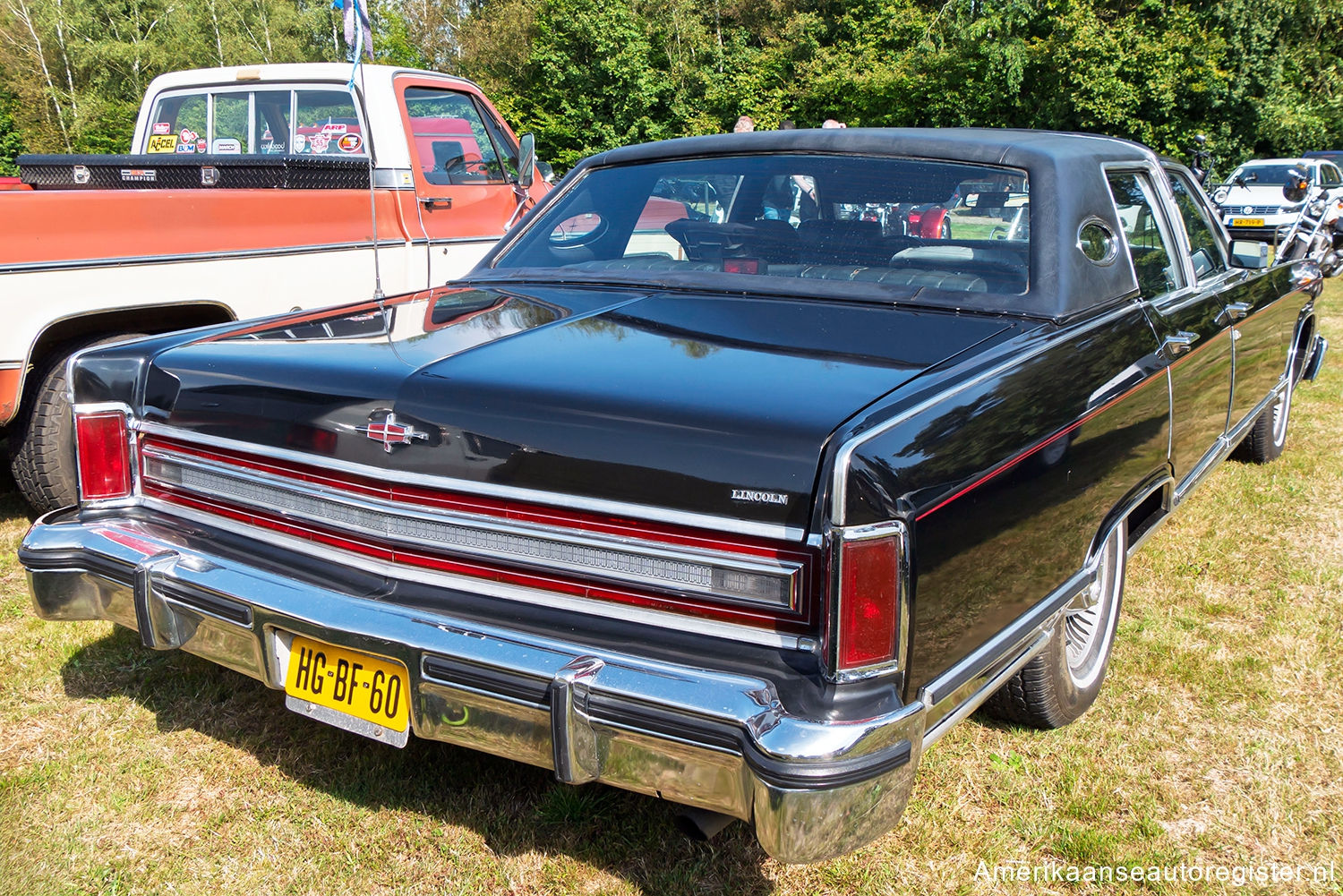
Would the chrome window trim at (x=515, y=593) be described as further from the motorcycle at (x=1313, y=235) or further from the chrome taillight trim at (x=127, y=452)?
the motorcycle at (x=1313, y=235)

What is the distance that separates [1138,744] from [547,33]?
31.1 m

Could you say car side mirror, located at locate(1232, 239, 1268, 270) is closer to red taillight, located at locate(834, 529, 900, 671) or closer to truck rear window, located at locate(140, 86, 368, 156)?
red taillight, located at locate(834, 529, 900, 671)

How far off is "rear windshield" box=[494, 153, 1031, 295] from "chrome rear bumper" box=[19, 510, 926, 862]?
4.18ft

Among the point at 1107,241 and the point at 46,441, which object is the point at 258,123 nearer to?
the point at 46,441

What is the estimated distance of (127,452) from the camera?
2.63 metres

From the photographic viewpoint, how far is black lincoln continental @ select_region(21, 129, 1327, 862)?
1.76 metres

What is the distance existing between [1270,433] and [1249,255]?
1520mm

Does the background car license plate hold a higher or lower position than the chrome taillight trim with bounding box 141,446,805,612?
lower

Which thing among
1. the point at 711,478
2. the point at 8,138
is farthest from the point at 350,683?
the point at 8,138

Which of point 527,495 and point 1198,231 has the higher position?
point 1198,231

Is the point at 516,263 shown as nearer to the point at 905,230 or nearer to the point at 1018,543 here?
the point at 905,230

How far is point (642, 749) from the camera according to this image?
1.81 meters

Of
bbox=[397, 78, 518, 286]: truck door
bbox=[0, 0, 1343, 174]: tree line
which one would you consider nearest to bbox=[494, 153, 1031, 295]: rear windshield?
bbox=[397, 78, 518, 286]: truck door

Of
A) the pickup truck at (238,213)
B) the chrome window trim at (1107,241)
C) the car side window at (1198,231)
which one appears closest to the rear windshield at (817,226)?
the chrome window trim at (1107,241)
